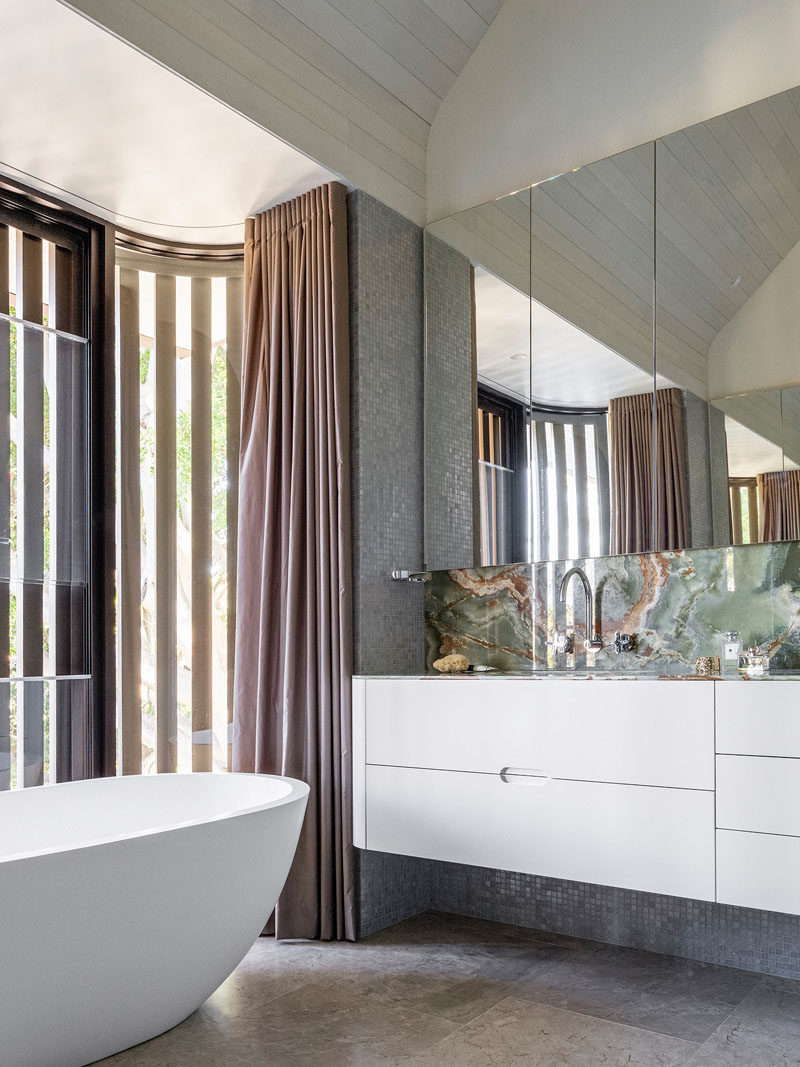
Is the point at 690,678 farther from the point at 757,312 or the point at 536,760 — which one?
the point at 757,312

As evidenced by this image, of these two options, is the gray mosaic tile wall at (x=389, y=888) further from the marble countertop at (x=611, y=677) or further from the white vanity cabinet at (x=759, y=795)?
the white vanity cabinet at (x=759, y=795)

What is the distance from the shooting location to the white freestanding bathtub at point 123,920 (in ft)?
5.73

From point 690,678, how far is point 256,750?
140 cm

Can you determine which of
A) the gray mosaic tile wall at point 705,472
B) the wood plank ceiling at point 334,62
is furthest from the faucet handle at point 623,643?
the wood plank ceiling at point 334,62

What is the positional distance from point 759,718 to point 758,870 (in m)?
0.34

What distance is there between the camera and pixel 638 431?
2.79 metres

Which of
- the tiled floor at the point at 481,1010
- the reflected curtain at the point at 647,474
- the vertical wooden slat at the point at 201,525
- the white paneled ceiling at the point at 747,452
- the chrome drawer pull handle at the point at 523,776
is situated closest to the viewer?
the tiled floor at the point at 481,1010

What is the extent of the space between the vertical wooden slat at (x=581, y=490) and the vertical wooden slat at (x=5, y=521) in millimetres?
1755

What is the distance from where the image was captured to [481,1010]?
2.28m

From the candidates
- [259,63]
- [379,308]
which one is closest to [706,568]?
[379,308]

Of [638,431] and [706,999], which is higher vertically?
[638,431]

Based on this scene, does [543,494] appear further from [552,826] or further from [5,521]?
[5,521]

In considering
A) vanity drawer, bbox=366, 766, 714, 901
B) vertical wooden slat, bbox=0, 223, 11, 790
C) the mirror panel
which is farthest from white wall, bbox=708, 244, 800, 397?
vertical wooden slat, bbox=0, 223, 11, 790

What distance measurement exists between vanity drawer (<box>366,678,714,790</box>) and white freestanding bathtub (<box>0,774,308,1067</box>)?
1.42 feet
